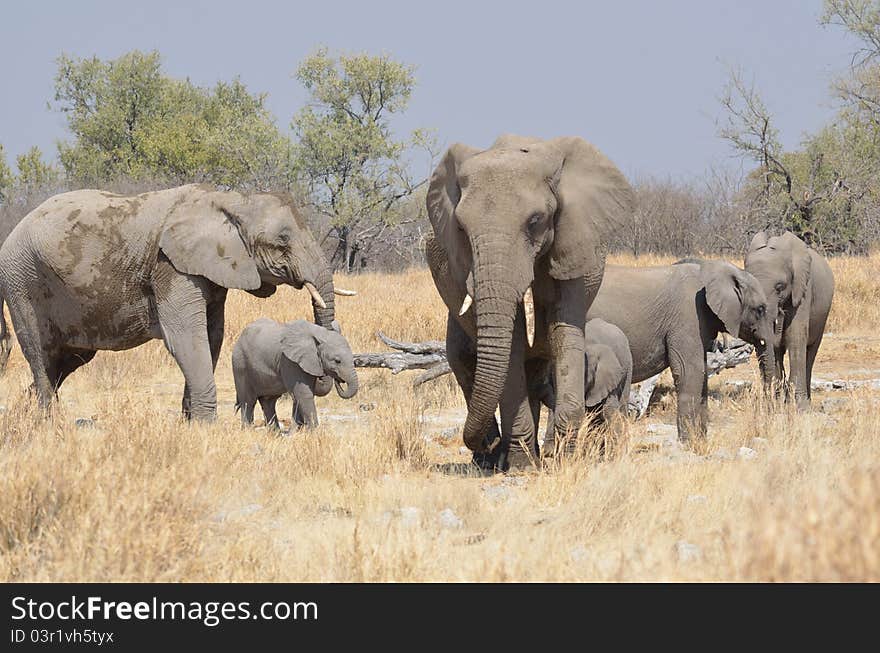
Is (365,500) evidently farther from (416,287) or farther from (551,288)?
(416,287)

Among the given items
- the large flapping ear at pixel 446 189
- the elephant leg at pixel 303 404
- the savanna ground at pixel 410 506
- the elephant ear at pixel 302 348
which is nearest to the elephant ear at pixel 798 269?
the savanna ground at pixel 410 506

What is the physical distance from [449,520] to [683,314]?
5795 millimetres

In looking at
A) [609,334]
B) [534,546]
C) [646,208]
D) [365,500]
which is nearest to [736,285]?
[609,334]

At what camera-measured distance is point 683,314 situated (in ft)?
36.1

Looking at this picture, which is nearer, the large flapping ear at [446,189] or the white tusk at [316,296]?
the large flapping ear at [446,189]

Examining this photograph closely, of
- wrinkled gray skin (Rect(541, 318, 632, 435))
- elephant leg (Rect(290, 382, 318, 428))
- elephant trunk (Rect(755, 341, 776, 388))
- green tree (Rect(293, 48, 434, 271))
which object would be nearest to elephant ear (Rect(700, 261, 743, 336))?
elephant trunk (Rect(755, 341, 776, 388))

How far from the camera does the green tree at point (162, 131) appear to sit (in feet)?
136

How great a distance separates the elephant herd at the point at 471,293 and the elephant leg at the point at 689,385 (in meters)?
0.02

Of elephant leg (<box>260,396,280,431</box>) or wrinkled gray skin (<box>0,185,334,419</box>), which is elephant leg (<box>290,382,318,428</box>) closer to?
elephant leg (<box>260,396,280,431</box>)

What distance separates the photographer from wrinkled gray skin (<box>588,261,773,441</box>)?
10859mm

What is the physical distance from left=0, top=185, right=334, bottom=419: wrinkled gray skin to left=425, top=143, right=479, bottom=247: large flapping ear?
4.82 feet

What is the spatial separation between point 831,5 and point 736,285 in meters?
28.6

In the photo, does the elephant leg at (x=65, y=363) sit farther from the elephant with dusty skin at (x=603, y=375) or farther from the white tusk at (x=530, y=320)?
the elephant with dusty skin at (x=603, y=375)

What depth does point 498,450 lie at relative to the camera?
7848 mm
